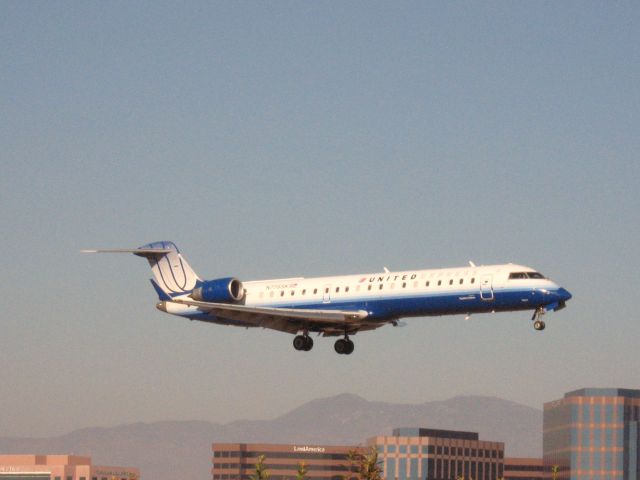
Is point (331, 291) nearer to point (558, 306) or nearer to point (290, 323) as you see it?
point (290, 323)

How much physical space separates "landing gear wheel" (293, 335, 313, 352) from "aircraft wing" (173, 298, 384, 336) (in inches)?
18.7

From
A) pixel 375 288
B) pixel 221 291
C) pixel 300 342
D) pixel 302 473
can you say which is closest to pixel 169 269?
pixel 221 291

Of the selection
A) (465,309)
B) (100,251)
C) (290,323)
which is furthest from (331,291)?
(100,251)

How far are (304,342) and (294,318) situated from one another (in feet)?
7.40

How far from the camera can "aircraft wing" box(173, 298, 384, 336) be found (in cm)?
6869

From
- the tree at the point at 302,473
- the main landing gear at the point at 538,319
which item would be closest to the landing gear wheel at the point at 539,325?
the main landing gear at the point at 538,319

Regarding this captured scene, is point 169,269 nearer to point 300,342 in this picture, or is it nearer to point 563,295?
point 300,342

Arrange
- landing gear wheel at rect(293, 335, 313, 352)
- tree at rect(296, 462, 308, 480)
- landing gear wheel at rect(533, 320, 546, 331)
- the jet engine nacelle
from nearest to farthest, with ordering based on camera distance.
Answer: tree at rect(296, 462, 308, 480), landing gear wheel at rect(533, 320, 546, 331), landing gear wheel at rect(293, 335, 313, 352), the jet engine nacelle

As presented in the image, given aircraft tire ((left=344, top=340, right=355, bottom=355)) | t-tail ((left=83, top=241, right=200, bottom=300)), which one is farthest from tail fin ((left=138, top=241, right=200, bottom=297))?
aircraft tire ((left=344, top=340, right=355, bottom=355))

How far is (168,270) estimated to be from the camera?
79.9 meters

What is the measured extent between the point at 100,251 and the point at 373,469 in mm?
33051

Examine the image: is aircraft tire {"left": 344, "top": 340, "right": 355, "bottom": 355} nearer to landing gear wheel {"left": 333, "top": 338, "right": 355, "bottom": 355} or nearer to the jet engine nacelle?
landing gear wheel {"left": 333, "top": 338, "right": 355, "bottom": 355}

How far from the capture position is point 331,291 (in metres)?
70.3

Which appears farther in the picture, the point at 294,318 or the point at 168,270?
A: the point at 168,270
